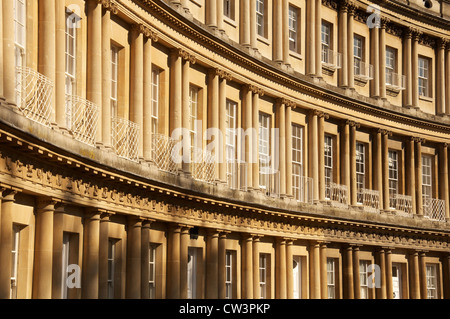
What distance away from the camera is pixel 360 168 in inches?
1628

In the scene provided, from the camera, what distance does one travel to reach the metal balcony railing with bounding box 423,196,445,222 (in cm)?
4394

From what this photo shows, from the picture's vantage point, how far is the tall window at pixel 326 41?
40.0m

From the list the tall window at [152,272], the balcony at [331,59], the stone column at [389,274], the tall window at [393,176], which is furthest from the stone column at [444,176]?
the tall window at [152,272]

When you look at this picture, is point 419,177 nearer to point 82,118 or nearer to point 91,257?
point 91,257

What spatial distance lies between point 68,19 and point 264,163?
13.5m

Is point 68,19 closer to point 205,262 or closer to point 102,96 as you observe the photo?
point 102,96

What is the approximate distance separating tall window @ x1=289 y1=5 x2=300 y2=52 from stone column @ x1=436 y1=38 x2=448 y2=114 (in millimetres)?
9623

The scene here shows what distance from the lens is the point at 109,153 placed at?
78.1ft

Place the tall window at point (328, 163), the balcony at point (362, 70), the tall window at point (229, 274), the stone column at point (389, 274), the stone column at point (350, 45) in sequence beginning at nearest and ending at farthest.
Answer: the tall window at point (229, 274) < the tall window at point (328, 163) < the stone column at point (350, 45) < the stone column at point (389, 274) < the balcony at point (362, 70)

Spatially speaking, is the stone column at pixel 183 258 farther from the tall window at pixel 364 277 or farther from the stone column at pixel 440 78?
the stone column at pixel 440 78

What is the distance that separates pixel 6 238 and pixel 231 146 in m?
15.1

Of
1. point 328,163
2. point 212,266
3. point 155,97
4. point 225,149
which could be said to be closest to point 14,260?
point 155,97

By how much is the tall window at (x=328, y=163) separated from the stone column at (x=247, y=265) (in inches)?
246
